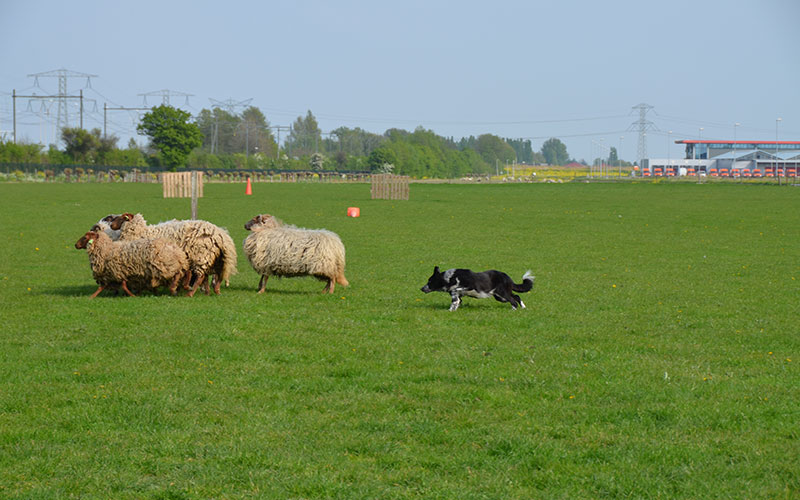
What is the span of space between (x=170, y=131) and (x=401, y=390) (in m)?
129

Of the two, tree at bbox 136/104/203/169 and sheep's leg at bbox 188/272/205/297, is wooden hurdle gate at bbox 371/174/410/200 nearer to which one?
sheep's leg at bbox 188/272/205/297

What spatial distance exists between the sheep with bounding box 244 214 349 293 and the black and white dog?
2.45m

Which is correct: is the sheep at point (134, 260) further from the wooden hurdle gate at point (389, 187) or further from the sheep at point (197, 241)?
the wooden hurdle gate at point (389, 187)

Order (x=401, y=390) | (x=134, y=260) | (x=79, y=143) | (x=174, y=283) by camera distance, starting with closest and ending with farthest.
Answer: (x=401, y=390) → (x=134, y=260) → (x=174, y=283) → (x=79, y=143)

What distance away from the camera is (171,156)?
5177 inches

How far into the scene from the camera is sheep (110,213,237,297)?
48.5ft

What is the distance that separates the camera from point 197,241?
14828 millimetres

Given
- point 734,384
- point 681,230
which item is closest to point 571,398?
point 734,384

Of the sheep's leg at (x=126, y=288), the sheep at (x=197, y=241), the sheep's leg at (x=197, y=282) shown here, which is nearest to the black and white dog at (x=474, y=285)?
the sheep at (x=197, y=241)

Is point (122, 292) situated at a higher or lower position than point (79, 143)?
lower

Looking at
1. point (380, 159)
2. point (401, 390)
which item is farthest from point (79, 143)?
point (401, 390)

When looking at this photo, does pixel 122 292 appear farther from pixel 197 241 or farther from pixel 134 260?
pixel 197 241

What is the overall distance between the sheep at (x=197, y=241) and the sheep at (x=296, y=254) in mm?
523

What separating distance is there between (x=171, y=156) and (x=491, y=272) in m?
125
